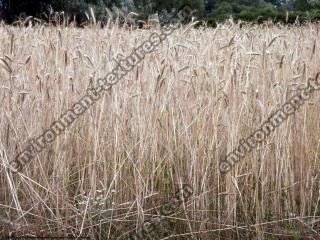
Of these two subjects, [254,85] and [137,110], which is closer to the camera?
[137,110]

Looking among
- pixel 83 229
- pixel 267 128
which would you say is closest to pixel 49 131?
pixel 83 229

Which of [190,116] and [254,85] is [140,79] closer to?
[190,116]

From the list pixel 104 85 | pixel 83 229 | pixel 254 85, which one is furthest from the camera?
pixel 254 85

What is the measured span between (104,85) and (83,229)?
812 mm

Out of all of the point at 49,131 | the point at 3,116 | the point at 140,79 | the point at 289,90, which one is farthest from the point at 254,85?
the point at 3,116

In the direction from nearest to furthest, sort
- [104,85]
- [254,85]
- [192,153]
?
1. [192,153]
2. [104,85]
3. [254,85]

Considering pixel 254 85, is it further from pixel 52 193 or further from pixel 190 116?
pixel 52 193

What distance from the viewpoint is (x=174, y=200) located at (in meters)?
2.47

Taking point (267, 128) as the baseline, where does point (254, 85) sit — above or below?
above

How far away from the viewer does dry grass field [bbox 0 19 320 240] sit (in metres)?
2.37

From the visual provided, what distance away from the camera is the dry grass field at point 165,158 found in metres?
2.37

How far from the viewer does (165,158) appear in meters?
2.62

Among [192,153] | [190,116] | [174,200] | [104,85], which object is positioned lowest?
[174,200]

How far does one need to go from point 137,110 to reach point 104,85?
0.24 m
